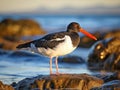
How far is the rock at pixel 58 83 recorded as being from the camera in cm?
830

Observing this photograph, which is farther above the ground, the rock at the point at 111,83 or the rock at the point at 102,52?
the rock at the point at 102,52

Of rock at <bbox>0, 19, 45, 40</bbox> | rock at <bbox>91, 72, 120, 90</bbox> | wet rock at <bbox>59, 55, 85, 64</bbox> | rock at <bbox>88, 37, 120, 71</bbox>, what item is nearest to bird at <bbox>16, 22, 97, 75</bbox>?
rock at <bbox>91, 72, 120, 90</bbox>

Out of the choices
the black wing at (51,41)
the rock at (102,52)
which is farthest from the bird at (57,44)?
the rock at (102,52)

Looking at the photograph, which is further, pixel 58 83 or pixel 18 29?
pixel 18 29

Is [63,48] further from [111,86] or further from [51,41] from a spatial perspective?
[111,86]

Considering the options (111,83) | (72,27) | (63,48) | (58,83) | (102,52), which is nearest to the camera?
(111,83)

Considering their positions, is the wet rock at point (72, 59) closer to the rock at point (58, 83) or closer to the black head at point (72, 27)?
the black head at point (72, 27)

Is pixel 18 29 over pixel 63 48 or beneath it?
over

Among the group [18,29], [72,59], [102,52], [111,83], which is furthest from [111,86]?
[18,29]

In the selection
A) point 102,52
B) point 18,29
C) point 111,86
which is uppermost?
point 18,29

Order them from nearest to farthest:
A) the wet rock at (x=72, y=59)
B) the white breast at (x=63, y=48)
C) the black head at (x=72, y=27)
→ the white breast at (x=63, y=48) < the black head at (x=72, y=27) < the wet rock at (x=72, y=59)

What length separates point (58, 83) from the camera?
8.34 meters

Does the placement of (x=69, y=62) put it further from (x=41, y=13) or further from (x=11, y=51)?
(x=41, y=13)

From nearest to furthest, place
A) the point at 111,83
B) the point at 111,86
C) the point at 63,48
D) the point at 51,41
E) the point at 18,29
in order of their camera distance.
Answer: the point at 111,86, the point at 111,83, the point at 63,48, the point at 51,41, the point at 18,29
